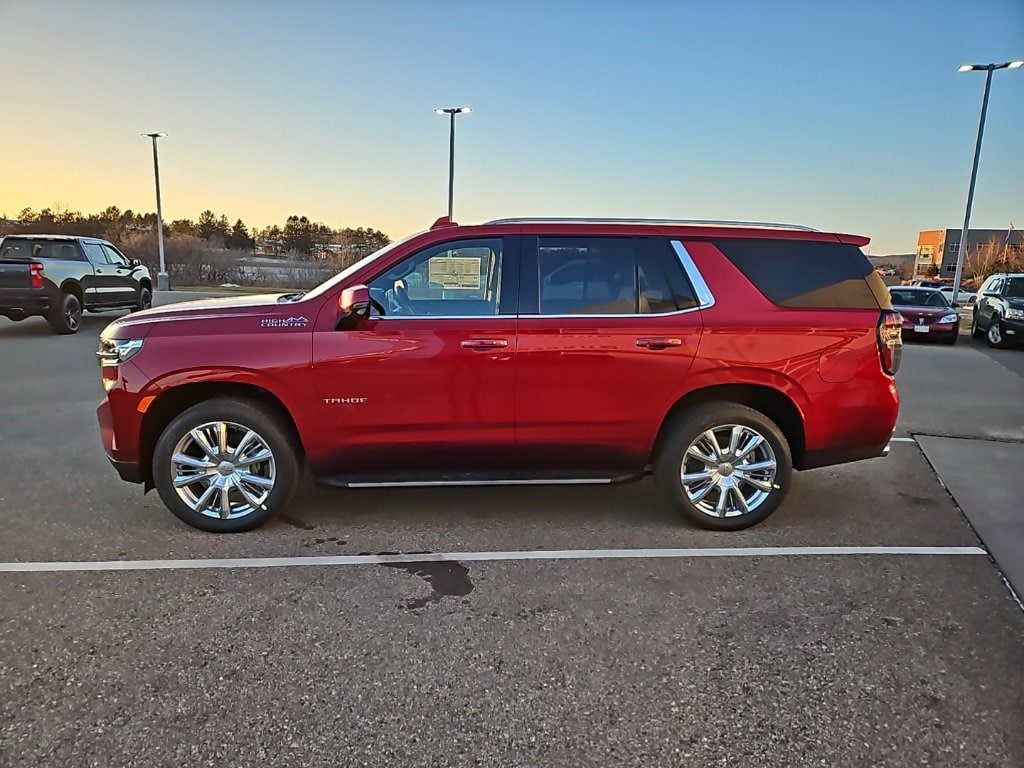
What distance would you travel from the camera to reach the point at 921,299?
1683 centimetres

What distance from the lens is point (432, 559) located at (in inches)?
150

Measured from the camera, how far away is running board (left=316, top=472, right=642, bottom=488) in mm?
4109

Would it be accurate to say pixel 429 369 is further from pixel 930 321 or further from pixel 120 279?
pixel 930 321

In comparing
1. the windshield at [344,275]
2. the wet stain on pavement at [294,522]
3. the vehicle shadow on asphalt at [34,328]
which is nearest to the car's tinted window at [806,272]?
the windshield at [344,275]

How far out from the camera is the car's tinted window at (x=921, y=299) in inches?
655

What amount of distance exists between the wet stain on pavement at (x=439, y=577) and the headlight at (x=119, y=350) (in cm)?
188

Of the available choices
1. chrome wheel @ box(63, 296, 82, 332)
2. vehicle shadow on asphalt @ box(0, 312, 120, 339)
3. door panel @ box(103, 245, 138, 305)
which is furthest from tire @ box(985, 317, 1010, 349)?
door panel @ box(103, 245, 138, 305)

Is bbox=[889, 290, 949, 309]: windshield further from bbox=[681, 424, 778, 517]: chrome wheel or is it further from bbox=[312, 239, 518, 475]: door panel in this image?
bbox=[312, 239, 518, 475]: door panel

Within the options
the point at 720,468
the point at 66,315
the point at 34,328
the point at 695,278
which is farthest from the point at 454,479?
the point at 34,328

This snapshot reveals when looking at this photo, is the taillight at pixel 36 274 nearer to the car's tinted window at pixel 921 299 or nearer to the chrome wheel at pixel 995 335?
the car's tinted window at pixel 921 299

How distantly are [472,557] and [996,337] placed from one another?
1626cm

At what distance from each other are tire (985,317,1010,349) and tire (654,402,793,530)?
14.4m

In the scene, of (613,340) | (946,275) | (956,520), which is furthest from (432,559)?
(946,275)

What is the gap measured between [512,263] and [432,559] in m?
1.80
